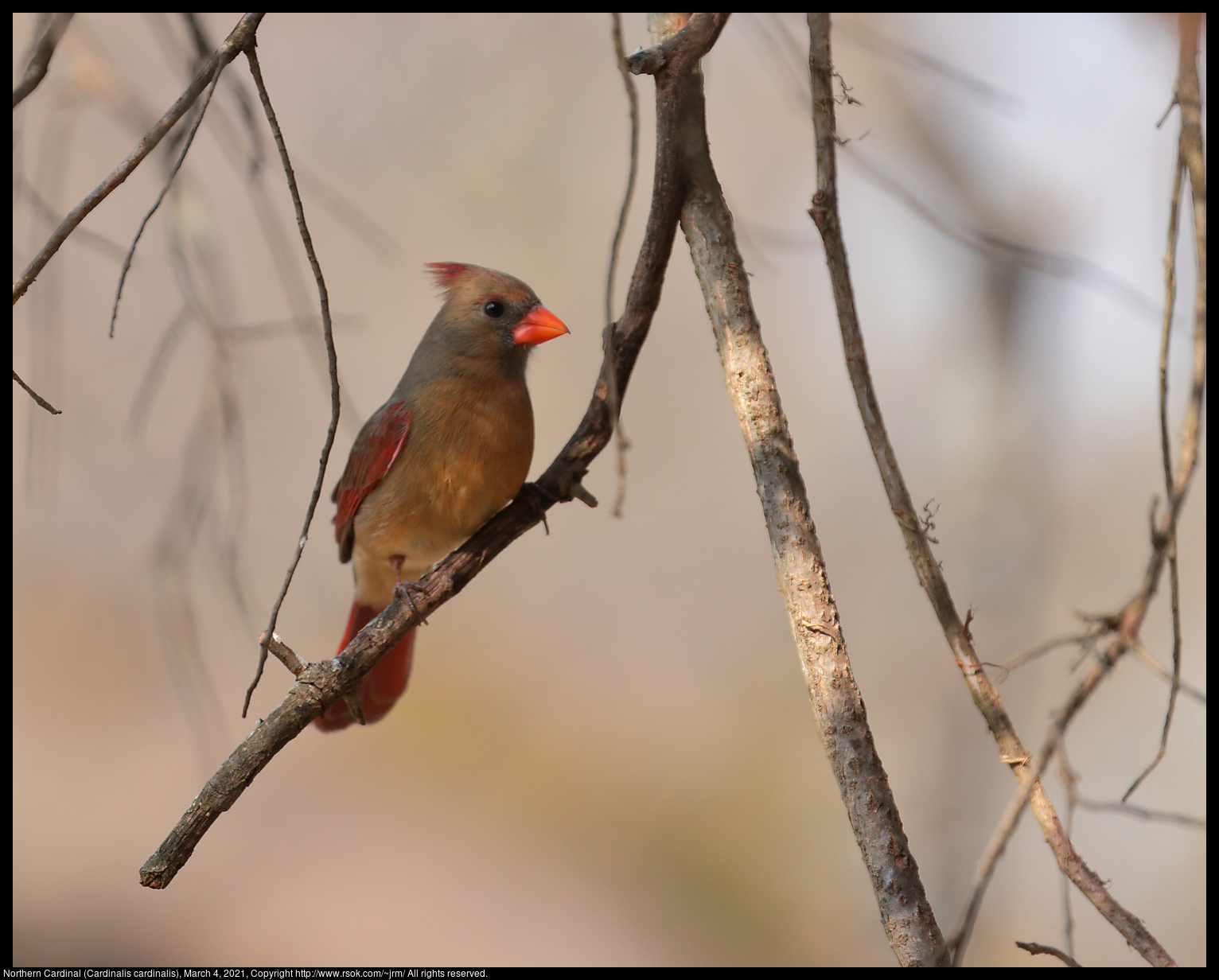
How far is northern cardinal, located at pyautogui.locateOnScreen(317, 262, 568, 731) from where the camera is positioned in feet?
9.04

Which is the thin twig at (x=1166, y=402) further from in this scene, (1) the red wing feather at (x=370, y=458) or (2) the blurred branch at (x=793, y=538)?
(1) the red wing feather at (x=370, y=458)

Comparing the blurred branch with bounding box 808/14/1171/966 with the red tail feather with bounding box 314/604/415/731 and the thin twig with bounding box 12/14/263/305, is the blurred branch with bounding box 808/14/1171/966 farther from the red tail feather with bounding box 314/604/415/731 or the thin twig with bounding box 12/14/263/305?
the red tail feather with bounding box 314/604/415/731

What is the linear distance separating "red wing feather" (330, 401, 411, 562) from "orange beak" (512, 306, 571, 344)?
1.30 ft

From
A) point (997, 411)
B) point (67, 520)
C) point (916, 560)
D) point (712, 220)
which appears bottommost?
point (916, 560)

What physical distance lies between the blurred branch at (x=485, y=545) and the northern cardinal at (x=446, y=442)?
29 cm

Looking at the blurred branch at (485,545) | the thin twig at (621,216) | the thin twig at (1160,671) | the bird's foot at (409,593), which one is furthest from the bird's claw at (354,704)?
the thin twig at (1160,671)

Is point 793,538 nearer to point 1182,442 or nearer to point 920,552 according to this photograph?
point 920,552

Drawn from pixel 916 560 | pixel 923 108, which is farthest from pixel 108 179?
pixel 923 108

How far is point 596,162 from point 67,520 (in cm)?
402

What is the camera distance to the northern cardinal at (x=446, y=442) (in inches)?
108

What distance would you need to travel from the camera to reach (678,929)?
616 cm

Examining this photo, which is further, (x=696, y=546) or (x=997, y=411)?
(x=696, y=546)
